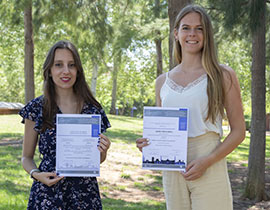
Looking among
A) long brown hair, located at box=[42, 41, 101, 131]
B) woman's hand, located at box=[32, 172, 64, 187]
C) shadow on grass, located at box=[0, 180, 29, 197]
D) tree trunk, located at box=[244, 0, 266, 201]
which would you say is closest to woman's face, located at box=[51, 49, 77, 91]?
long brown hair, located at box=[42, 41, 101, 131]

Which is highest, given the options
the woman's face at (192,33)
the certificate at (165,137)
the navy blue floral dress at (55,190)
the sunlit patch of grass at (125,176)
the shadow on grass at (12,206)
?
the woman's face at (192,33)

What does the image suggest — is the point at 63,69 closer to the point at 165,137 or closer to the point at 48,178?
the point at 48,178

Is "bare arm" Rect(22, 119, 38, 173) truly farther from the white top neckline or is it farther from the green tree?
the green tree

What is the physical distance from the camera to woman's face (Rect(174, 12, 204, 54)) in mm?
2420

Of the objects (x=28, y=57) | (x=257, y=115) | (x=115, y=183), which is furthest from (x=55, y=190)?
(x=28, y=57)

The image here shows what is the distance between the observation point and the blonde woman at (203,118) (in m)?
2.32

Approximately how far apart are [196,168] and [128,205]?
417 cm

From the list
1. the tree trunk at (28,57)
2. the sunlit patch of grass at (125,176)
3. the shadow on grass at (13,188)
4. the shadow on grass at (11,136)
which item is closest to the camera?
the shadow on grass at (13,188)

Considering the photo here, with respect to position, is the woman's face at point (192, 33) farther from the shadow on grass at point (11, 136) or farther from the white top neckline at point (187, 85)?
the shadow on grass at point (11, 136)

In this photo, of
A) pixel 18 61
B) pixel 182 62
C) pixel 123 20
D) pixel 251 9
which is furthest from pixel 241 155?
pixel 18 61

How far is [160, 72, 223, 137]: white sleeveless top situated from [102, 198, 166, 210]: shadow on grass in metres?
3.66

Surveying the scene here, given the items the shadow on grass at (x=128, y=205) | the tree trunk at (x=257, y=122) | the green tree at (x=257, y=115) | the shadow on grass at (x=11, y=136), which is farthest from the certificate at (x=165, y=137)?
the shadow on grass at (x=11, y=136)

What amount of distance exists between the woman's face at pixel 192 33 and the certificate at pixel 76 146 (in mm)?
713

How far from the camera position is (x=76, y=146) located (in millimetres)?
2451
